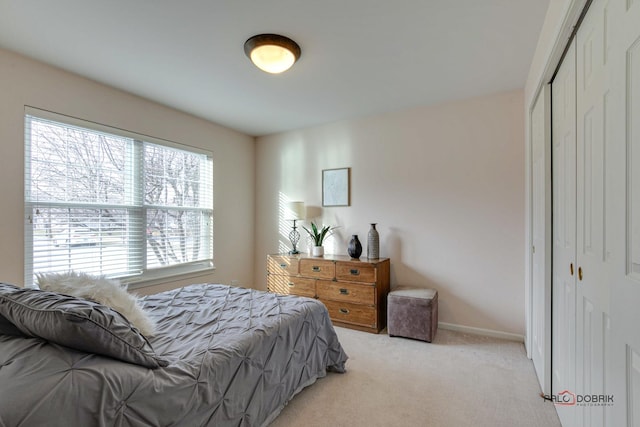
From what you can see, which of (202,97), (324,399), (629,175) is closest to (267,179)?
(202,97)

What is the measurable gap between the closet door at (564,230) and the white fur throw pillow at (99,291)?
2.19 meters

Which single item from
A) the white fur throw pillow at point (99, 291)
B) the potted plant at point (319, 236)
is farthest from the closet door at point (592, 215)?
the potted plant at point (319, 236)

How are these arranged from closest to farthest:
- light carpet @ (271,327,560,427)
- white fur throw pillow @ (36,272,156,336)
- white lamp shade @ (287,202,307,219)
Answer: white fur throw pillow @ (36,272,156,336) < light carpet @ (271,327,560,427) < white lamp shade @ (287,202,307,219)

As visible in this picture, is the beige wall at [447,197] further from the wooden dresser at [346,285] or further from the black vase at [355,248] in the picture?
the wooden dresser at [346,285]

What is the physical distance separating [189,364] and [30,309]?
0.63 m

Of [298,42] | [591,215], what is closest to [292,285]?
[298,42]

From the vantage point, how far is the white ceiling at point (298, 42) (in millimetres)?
1821

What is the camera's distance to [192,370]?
1.29 metres

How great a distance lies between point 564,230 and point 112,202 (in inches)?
143

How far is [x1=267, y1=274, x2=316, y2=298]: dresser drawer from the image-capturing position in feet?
11.5

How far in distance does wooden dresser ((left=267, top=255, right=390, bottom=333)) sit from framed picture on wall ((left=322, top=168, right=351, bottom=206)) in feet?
2.40

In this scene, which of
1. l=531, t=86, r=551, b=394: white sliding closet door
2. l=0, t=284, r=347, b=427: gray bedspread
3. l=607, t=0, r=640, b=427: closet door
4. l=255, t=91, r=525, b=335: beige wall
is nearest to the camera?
l=607, t=0, r=640, b=427: closet door

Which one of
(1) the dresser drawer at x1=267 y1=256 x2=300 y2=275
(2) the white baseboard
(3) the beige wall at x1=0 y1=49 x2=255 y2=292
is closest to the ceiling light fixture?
(3) the beige wall at x1=0 y1=49 x2=255 y2=292

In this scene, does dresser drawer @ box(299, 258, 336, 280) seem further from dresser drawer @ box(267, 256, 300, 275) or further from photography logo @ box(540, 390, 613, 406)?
photography logo @ box(540, 390, 613, 406)
